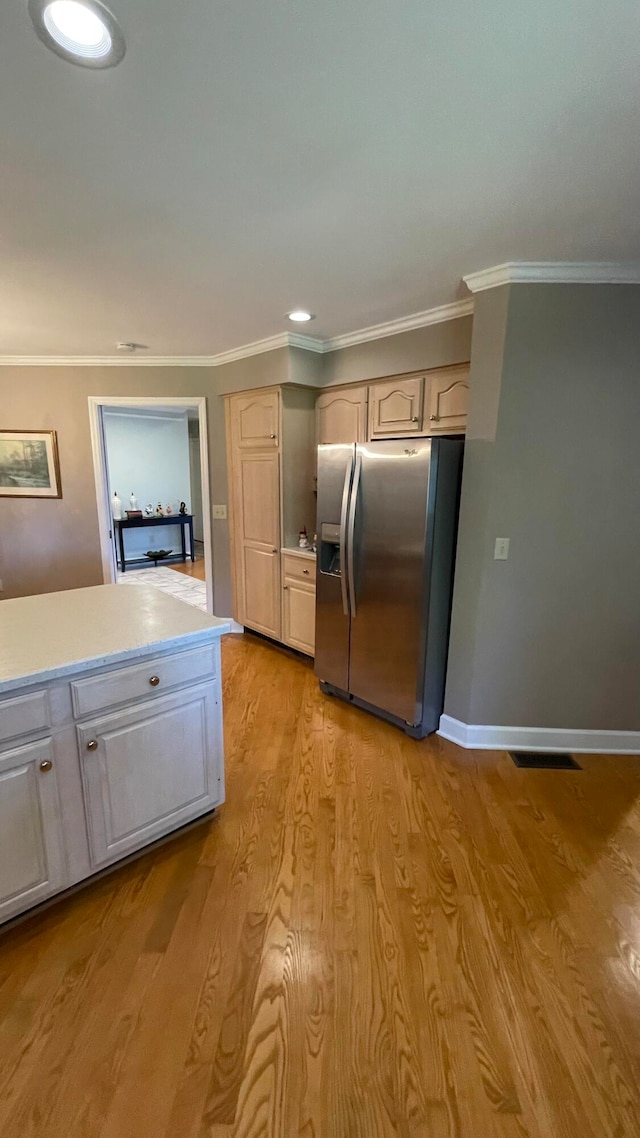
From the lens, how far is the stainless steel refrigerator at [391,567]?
2355mm

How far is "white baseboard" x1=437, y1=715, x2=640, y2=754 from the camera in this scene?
246 centimetres

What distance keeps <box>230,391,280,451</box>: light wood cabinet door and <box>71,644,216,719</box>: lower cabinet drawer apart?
2.14 m

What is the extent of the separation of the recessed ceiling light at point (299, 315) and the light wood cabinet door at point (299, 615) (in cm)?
175

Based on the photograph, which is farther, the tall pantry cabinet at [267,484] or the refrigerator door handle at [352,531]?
the tall pantry cabinet at [267,484]

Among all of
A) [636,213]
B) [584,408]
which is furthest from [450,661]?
[636,213]

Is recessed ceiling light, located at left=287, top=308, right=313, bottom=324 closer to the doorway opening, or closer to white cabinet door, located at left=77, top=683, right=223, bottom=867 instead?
white cabinet door, located at left=77, top=683, right=223, bottom=867

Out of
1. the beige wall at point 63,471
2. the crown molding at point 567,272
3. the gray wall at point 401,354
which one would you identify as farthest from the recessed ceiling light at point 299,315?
the beige wall at point 63,471

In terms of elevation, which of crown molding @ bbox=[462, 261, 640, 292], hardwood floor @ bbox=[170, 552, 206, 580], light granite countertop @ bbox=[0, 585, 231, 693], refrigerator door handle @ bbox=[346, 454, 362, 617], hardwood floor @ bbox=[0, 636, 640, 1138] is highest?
crown molding @ bbox=[462, 261, 640, 292]

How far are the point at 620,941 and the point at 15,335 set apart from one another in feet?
15.3

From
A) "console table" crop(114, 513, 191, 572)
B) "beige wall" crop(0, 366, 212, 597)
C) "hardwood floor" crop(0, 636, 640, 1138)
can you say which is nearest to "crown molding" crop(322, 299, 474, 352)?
"beige wall" crop(0, 366, 212, 597)

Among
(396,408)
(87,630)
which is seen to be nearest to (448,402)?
(396,408)

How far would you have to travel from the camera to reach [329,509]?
111 inches

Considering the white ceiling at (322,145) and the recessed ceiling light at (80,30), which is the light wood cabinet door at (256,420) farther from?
the recessed ceiling light at (80,30)

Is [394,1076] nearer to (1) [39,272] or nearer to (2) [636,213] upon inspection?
(2) [636,213]
